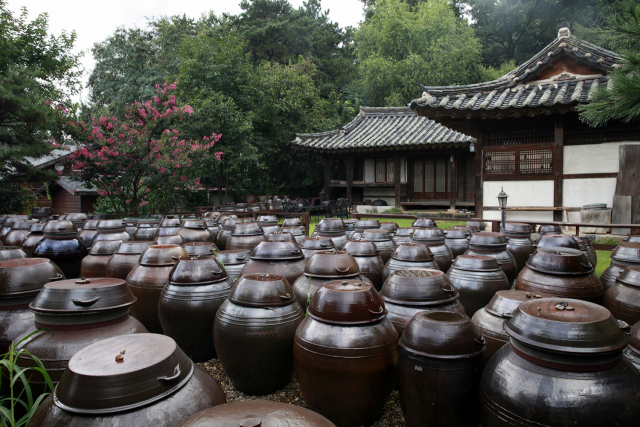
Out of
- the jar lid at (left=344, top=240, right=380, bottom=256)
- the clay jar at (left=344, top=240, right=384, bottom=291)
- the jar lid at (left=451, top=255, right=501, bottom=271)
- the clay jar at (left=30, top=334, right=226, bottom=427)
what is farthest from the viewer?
the jar lid at (left=344, top=240, right=380, bottom=256)

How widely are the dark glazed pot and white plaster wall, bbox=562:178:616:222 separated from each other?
26.3 ft

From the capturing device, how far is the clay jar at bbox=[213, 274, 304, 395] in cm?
343

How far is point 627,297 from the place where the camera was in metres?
3.65

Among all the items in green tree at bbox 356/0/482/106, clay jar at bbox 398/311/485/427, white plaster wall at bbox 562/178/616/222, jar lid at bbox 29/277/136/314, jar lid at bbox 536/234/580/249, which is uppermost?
green tree at bbox 356/0/482/106

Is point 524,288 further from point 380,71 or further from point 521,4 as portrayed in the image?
point 521,4

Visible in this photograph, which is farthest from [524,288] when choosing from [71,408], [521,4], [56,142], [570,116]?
[521,4]

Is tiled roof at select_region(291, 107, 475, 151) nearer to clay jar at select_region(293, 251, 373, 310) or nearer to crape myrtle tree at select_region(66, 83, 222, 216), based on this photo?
crape myrtle tree at select_region(66, 83, 222, 216)

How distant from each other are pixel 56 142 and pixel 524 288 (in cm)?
1345

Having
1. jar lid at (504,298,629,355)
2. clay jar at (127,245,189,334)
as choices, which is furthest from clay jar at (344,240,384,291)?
jar lid at (504,298,629,355)

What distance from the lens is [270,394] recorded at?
367cm

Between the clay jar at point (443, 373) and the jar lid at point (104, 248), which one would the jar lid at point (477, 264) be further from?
the jar lid at point (104, 248)

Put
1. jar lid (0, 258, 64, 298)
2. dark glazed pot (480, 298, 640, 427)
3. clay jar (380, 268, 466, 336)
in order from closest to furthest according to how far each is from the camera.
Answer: dark glazed pot (480, 298, 640, 427), jar lid (0, 258, 64, 298), clay jar (380, 268, 466, 336)

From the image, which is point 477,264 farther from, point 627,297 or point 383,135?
point 383,135

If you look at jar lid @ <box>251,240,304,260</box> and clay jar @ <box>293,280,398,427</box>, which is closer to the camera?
clay jar @ <box>293,280,398,427</box>
